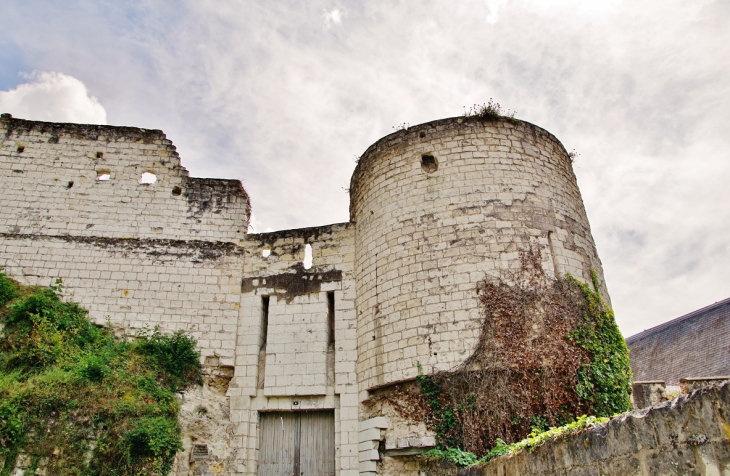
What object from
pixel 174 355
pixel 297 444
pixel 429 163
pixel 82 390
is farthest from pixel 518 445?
pixel 174 355

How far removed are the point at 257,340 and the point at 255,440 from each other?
1.82 meters

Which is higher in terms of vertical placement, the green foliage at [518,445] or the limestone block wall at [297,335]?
the limestone block wall at [297,335]

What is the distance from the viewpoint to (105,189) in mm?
11672

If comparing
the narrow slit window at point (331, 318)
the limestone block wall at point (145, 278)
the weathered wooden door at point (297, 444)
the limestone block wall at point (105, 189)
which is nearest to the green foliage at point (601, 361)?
the narrow slit window at point (331, 318)

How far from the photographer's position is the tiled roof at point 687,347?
18.0 metres

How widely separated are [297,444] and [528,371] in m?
4.42

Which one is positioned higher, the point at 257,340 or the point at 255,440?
the point at 257,340

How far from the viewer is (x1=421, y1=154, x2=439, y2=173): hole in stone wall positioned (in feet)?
A: 32.5

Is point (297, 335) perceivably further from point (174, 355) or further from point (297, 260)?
point (174, 355)

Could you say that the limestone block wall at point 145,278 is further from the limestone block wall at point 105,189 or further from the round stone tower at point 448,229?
the round stone tower at point 448,229

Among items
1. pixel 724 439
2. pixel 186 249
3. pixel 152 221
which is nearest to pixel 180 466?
pixel 186 249

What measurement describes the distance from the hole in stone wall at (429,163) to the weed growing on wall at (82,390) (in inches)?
221

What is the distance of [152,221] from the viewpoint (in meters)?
11.4

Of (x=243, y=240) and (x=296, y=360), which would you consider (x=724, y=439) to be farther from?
(x=243, y=240)
